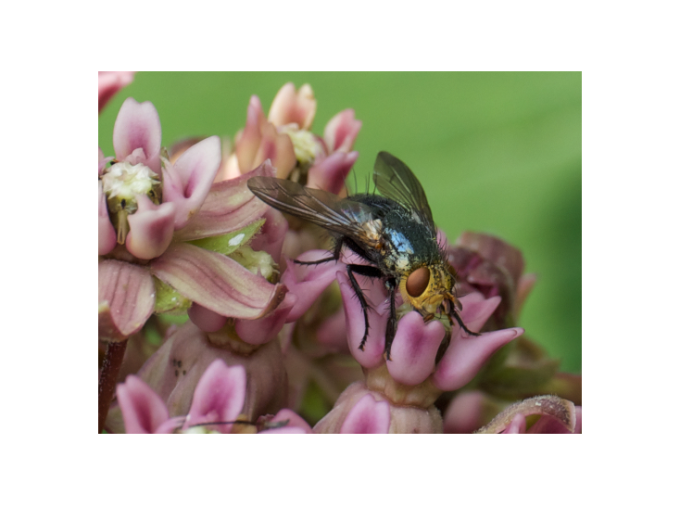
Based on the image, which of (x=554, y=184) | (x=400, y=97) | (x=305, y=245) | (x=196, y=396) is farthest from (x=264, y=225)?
(x=554, y=184)

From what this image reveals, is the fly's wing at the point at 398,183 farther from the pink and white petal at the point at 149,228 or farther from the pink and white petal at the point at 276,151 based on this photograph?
the pink and white petal at the point at 149,228

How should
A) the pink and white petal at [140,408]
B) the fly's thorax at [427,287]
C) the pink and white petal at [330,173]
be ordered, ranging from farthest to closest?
the pink and white petal at [330,173], the fly's thorax at [427,287], the pink and white petal at [140,408]

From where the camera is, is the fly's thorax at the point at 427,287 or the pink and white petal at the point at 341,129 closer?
the fly's thorax at the point at 427,287

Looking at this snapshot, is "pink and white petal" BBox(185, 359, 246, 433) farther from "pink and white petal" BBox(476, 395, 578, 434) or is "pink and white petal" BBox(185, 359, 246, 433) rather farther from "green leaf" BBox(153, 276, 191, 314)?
"pink and white petal" BBox(476, 395, 578, 434)

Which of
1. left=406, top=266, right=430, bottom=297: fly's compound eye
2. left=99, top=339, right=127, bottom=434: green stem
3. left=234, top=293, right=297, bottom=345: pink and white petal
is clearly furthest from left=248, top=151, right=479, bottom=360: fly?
left=99, top=339, right=127, bottom=434: green stem

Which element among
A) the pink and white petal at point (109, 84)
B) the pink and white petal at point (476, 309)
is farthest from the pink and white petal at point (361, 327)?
the pink and white petal at point (109, 84)
